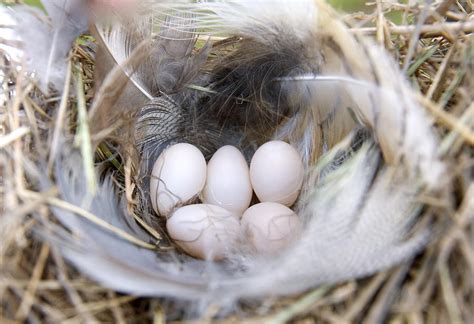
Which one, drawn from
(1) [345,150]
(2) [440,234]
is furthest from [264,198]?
(2) [440,234]

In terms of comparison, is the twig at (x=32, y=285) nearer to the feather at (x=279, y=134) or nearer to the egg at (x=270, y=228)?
the feather at (x=279, y=134)

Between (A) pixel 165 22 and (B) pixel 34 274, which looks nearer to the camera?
(B) pixel 34 274

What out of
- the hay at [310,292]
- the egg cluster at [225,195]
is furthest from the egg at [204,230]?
the hay at [310,292]

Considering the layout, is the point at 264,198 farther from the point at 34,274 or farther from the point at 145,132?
the point at 34,274

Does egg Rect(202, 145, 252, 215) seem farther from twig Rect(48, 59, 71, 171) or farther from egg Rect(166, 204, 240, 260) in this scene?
twig Rect(48, 59, 71, 171)

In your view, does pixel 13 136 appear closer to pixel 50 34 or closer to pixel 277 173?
pixel 50 34

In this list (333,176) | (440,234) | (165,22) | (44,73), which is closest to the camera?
(440,234)
